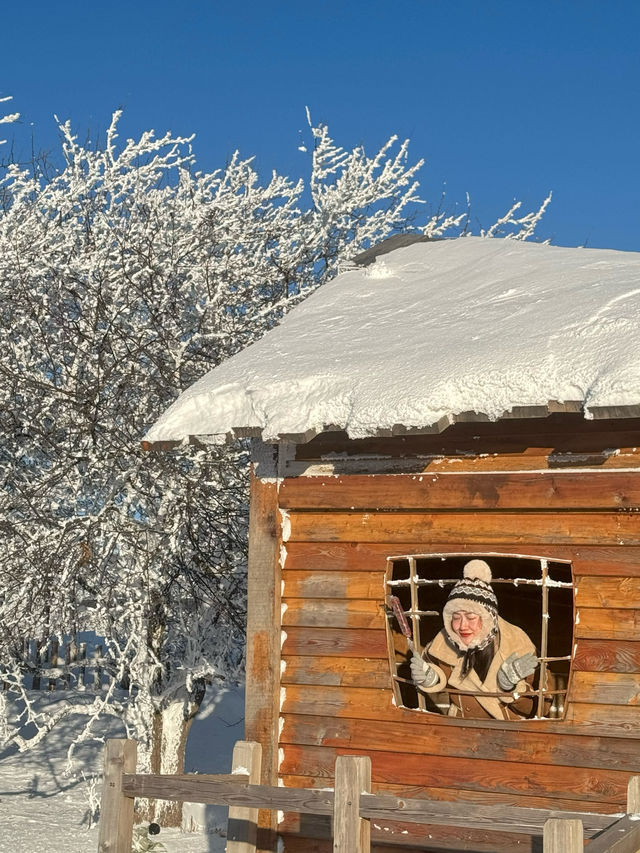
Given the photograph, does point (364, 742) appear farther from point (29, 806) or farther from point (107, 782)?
point (29, 806)

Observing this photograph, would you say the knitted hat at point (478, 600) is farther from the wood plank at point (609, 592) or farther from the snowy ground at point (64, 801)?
the snowy ground at point (64, 801)

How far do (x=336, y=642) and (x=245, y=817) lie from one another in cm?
110

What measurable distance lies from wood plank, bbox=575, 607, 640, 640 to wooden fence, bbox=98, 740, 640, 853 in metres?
0.90

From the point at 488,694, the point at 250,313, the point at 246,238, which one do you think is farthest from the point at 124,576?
the point at 488,694

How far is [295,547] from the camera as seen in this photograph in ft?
20.7

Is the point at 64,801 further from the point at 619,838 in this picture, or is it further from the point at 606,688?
the point at 619,838

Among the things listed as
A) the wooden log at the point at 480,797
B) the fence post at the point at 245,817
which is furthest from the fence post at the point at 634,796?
the fence post at the point at 245,817

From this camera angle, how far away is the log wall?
5.45 metres

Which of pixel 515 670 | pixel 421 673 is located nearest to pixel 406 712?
pixel 421 673

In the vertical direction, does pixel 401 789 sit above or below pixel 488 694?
below

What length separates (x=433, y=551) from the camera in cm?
597

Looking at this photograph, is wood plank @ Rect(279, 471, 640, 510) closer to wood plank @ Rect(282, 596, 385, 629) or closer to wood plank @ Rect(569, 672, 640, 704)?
wood plank @ Rect(282, 596, 385, 629)

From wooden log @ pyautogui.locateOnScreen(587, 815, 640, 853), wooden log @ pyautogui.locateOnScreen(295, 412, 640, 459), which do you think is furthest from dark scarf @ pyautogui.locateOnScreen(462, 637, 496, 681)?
wooden log @ pyautogui.locateOnScreen(587, 815, 640, 853)

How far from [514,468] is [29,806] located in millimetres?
9945
